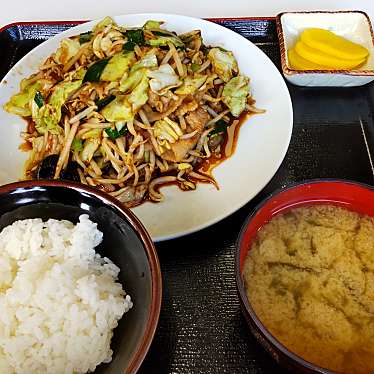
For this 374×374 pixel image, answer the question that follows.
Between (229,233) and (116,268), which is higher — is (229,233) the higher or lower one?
the lower one

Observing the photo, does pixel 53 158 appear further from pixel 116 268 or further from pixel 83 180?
pixel 116 268

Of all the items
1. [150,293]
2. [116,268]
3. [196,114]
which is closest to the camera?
[150,293]

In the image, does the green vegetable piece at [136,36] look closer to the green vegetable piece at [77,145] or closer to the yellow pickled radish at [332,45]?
the green vegetable piece at [77,145]

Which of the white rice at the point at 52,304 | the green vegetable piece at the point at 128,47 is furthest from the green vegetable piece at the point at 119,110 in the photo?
the white rice at the point at 52,304

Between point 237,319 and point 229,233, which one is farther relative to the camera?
point 229,233

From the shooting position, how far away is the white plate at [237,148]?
189 cm

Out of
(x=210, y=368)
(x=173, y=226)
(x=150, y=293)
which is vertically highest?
(x=150, y=293)

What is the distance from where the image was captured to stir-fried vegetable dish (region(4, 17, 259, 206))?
6.62ft

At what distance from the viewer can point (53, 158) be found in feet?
6.76

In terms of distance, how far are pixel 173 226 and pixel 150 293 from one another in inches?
16.8

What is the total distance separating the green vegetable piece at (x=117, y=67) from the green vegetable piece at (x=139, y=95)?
0.35ft

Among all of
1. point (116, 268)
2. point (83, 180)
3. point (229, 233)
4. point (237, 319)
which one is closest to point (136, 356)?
point (116, 268)

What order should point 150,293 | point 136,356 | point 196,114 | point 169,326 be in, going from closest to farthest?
1. point 136,356
2. point 150,293
3. point 169,326
4. point 196,114

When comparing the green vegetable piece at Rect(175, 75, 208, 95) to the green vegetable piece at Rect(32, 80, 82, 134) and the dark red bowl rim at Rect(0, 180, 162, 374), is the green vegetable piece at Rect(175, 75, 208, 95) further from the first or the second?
the dark red bowl rim at Rect(0, 180, 162, 374)
